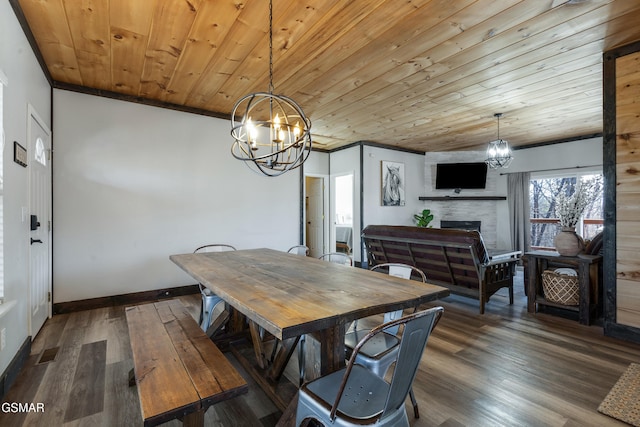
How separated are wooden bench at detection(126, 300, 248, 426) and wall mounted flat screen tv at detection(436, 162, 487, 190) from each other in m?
6.48

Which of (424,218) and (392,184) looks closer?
(392,184)

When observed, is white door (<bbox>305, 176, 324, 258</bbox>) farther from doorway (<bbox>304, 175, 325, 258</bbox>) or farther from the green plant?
the green plant

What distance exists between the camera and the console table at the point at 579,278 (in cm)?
314

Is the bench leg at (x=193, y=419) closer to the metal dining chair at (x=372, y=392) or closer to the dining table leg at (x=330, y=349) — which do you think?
the metal dining chair at (x=372, y=392)

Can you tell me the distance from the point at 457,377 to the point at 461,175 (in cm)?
568

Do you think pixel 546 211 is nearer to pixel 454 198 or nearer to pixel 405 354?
pixel 454 198

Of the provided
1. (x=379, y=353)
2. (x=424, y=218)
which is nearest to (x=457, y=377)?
(x=379, y=353)

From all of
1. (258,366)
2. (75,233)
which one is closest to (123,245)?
(75,233)

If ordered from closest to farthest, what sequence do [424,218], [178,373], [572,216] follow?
[178,373]
[572,216]
[424,218]

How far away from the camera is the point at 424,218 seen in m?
6.90

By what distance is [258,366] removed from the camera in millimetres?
2291

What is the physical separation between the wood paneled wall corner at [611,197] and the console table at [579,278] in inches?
10.6

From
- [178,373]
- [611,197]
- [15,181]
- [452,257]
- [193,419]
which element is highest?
[15,181]

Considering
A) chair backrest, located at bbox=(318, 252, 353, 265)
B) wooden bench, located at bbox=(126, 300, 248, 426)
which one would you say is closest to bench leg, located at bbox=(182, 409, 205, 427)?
wooden bench, located at bbox=(126, 300, 248, 426)
